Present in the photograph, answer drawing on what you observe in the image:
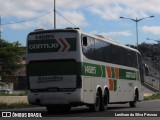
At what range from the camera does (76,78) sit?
69.3ft

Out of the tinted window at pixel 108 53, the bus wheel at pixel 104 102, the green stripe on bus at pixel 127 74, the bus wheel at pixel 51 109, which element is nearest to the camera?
the tinted window at pixel 108 53

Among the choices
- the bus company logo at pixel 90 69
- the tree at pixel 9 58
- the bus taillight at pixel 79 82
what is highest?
the tree at pixel 9 58

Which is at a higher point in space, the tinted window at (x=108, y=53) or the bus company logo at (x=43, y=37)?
the bus company logo at (x=43, y=37)

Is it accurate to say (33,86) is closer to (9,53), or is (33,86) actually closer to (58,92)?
(58,92)

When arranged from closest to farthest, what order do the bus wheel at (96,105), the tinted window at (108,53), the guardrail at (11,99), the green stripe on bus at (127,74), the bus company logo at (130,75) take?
the tinted window at (108,53)
the bus wheel at (96,105)
the green stripe on bus at (127,74)
the bus company logo at (130,75)
the guardrail at (11,99)

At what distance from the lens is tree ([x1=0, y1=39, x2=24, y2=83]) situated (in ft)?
167

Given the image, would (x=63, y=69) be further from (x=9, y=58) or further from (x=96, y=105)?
Result: (x=9, y=58)

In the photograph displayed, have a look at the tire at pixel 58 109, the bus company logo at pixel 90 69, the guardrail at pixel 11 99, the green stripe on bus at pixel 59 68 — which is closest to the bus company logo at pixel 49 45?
the green stripe on bus at pixel 59 68

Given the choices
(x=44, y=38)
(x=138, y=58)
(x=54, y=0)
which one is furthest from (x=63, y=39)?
(x=54, y=0)

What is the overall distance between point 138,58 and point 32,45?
1193 cm

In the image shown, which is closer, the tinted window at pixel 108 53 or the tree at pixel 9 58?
the tinted window at pixel 108 53

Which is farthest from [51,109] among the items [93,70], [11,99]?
[11,99]

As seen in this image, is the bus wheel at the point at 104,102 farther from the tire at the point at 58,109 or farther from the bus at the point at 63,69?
the tire at the point at 58,109

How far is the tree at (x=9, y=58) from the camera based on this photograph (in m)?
50.8
